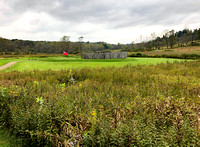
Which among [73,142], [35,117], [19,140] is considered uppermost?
[35,117]

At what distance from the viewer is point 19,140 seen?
2.97 meters

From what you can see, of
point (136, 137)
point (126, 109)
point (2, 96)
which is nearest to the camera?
point (136, 137)

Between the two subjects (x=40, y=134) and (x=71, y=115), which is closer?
(x=40, y=134)

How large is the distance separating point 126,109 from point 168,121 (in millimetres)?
863

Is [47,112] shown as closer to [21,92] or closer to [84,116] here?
[84,116]

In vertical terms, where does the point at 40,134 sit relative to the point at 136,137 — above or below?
below

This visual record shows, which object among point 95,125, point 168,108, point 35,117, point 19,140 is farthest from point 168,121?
point 19,140

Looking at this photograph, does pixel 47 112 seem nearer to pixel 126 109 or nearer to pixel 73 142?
pixel 73 142

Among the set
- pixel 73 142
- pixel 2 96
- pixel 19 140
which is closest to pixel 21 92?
pixel 2 96

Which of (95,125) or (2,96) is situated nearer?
(95,125)

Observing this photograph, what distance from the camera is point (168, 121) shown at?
2689 mm

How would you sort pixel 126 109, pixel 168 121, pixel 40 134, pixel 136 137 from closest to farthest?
pixel 136 137 → pixel 40 134 → pixel 168 121 → pixel 126 109

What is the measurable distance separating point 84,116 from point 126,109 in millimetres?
967

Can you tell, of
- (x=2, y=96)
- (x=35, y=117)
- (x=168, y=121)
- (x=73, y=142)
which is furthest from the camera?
(x=2, y=96)
